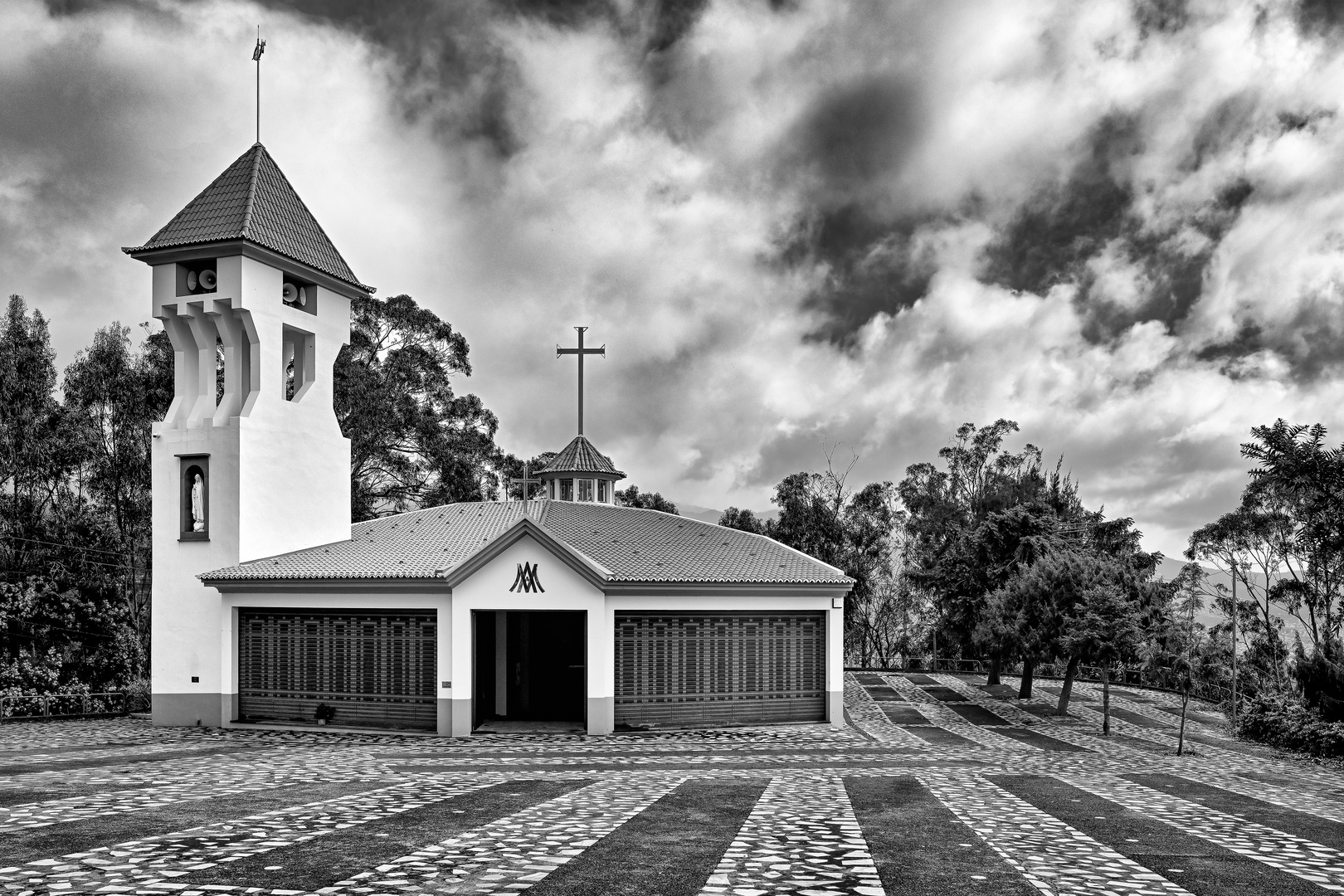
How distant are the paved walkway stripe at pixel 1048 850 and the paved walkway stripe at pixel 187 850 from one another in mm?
6407

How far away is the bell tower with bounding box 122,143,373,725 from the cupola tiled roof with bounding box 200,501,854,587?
48.2 inches

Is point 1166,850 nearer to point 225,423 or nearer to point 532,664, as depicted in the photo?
point 532,664

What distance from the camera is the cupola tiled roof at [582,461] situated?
31.7 metres

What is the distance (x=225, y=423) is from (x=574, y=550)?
368 inches

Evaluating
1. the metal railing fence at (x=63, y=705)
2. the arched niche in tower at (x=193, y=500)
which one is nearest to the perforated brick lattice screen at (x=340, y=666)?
the arched niche in tower at (x=193, y=500)

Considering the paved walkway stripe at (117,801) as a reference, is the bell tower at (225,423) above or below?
above

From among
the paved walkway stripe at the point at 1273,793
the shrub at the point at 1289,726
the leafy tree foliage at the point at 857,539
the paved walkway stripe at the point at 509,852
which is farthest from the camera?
the leafy tree foliage at the point at 857,539

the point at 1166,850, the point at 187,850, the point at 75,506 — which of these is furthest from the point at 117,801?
the point at 75,506

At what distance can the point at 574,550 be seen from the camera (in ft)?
71.9

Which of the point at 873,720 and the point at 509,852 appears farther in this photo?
the point at 873,720

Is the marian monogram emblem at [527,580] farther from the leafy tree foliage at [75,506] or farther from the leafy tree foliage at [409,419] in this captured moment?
the leafy tree foliage at [409,419]

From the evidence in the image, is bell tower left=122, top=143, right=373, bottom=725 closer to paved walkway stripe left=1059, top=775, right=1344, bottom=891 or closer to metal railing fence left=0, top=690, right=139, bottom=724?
metal railing fence left=0, top=690, right=139, bottom=724

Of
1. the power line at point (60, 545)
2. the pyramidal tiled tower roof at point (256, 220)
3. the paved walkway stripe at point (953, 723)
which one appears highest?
the pyramidal tiled tower roof at point (256, 220)

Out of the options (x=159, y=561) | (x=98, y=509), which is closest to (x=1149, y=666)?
(x=159, y=561)
